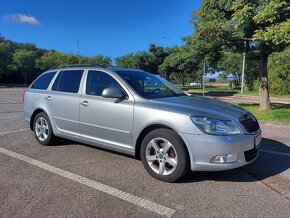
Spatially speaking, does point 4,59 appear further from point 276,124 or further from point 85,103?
point 85,103

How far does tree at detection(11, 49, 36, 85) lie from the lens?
6110cm

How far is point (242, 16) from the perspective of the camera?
10383 mm

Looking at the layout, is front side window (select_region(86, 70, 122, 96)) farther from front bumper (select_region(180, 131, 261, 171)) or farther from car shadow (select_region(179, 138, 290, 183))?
car shadow (select_region(179, 138, 290, 183))

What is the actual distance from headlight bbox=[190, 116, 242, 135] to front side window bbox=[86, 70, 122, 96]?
163 centimetres

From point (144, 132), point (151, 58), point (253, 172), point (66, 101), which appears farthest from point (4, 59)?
point (253, 172)

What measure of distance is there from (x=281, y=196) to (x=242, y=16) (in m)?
7.71

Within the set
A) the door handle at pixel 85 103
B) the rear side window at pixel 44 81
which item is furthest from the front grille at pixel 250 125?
the rear side window at pixel 44 81

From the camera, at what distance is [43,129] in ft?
21.6

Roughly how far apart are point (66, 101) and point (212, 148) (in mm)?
2990

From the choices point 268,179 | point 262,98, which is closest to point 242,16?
point 262,98

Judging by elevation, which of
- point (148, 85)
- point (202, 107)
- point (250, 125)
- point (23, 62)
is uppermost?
point (23, 62)

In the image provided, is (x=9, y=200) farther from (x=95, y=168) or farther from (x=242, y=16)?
(x=242, y=16)

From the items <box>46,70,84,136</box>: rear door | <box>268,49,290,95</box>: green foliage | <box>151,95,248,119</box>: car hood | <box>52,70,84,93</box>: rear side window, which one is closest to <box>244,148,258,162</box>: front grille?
<box>151,95,248,119</box>: car hood

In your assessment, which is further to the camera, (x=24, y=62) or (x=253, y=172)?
(x=24, y=62)
